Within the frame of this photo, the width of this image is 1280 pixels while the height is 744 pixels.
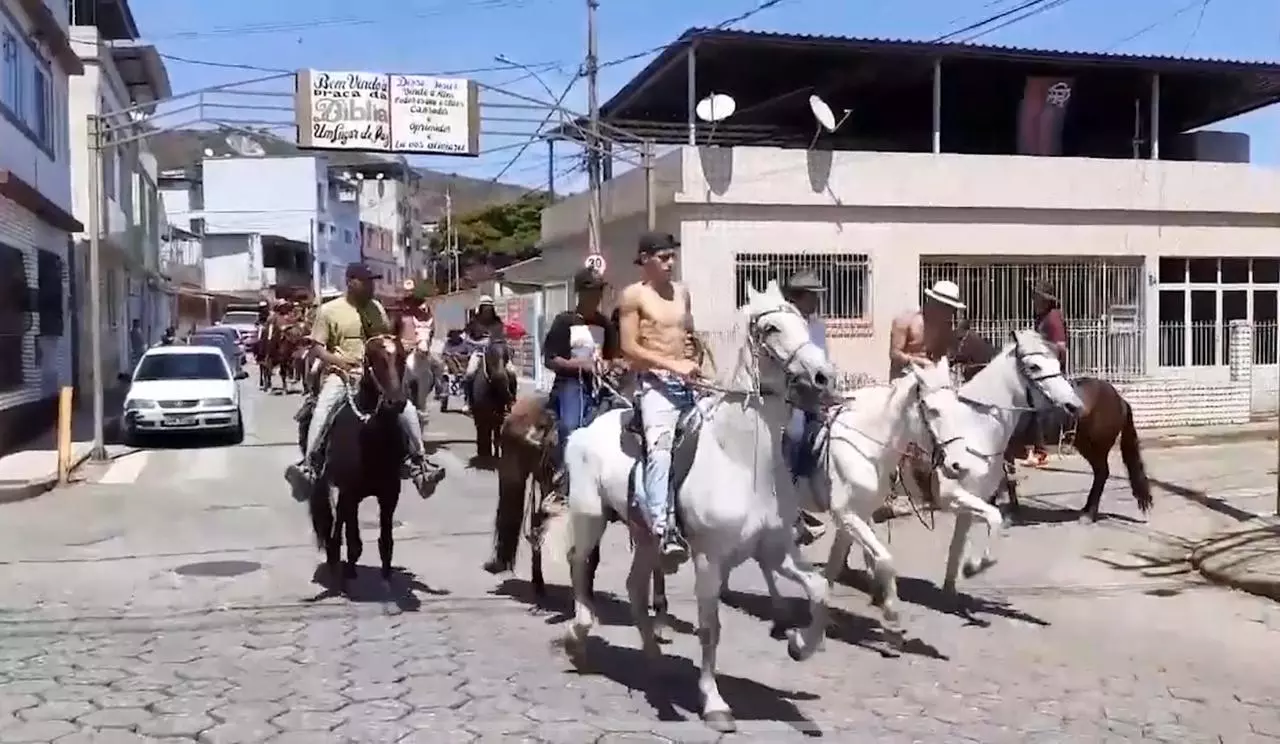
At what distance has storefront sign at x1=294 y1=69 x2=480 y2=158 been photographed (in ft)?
58.6

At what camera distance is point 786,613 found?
24.1 feet

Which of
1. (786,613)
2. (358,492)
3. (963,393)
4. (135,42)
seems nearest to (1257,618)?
(963,393)

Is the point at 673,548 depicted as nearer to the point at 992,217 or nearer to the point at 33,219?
the point at 992,217

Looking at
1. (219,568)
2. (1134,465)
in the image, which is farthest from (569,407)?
(1134,465)

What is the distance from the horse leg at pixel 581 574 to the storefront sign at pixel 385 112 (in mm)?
11909

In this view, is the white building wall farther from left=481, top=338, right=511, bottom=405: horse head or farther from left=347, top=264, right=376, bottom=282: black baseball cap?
left=347, top=264, right=376, bottom=282: black baseball cap

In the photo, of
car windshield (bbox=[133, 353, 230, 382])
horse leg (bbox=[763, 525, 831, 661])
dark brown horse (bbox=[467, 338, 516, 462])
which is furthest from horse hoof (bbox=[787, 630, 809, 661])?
car windshield (bbox=[133, 353, 230, 382])

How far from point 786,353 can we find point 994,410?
3.17 m

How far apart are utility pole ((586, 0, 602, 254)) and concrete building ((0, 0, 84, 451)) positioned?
830 centimetres

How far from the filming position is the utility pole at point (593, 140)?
67.3 feet

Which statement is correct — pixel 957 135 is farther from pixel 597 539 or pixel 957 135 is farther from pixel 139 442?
pixel 597 539

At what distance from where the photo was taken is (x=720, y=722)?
606cm

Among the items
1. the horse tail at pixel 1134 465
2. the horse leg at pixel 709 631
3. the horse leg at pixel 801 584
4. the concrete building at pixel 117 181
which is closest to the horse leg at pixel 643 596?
the horse leg at pixel 709 631

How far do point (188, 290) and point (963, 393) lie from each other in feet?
191
